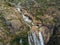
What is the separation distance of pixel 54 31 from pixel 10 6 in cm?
249

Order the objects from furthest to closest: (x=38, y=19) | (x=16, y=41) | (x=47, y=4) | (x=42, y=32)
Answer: (x=47, y=4), (x=38, y=19), (x=42, y=32), (x=16, y=41)

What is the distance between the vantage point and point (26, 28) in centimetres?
998

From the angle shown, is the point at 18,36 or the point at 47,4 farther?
the point at 47,4

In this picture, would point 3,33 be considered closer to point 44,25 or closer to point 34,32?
point 34,32

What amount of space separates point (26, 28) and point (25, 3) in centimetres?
219

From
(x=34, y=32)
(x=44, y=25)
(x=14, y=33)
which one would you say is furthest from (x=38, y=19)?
(x=14, y=33)

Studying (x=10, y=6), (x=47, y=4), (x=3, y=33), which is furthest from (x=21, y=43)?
(x=47, y=4)

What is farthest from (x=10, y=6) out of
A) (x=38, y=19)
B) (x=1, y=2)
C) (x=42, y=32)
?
(x=42, y=32)

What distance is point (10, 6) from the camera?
1138cm

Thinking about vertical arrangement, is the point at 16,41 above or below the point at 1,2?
below

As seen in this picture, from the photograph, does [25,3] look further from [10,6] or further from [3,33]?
[3,33]

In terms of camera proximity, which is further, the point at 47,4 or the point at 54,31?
the point at 47,4

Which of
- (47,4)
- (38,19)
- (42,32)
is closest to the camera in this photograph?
(42,32)

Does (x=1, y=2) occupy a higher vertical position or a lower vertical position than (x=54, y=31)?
higher
